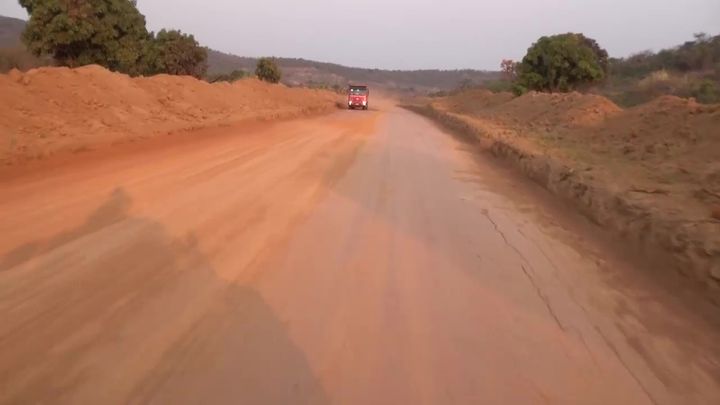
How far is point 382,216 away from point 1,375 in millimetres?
5540

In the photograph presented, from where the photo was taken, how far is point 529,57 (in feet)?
135

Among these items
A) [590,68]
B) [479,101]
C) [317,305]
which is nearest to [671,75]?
[590,68]

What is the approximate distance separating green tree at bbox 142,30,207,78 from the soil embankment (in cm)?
2509

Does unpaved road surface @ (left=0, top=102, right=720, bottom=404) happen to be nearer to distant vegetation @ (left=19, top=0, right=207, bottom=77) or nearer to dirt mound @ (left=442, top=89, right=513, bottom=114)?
distant vegetation @ (left=19, top=0, right=207, bottom=77)

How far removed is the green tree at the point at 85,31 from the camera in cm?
2753

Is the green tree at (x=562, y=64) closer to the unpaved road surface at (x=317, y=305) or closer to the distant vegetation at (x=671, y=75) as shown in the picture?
the distant vegetation at (x=671, y=75)

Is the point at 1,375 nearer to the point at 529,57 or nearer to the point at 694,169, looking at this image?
the point at 694,169

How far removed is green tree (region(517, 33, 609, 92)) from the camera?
3766cm

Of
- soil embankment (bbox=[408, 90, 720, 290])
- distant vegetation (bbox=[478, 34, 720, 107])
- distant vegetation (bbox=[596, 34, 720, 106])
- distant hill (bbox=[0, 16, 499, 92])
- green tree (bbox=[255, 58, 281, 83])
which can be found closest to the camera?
soil embankment (bbox=[408, 90, 720, 290])

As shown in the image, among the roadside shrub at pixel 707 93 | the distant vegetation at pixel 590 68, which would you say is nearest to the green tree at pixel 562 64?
the distant vegetation at pixel 590 68

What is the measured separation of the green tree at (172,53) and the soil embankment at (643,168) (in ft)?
82.3

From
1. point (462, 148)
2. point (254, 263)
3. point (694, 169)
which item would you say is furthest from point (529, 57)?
point (254, 263)

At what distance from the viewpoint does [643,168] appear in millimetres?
11922

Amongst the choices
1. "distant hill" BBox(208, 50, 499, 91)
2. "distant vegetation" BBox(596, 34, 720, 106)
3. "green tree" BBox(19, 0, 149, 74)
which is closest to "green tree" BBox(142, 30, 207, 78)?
"green tree" BBox(19, 0, 149, 74)
